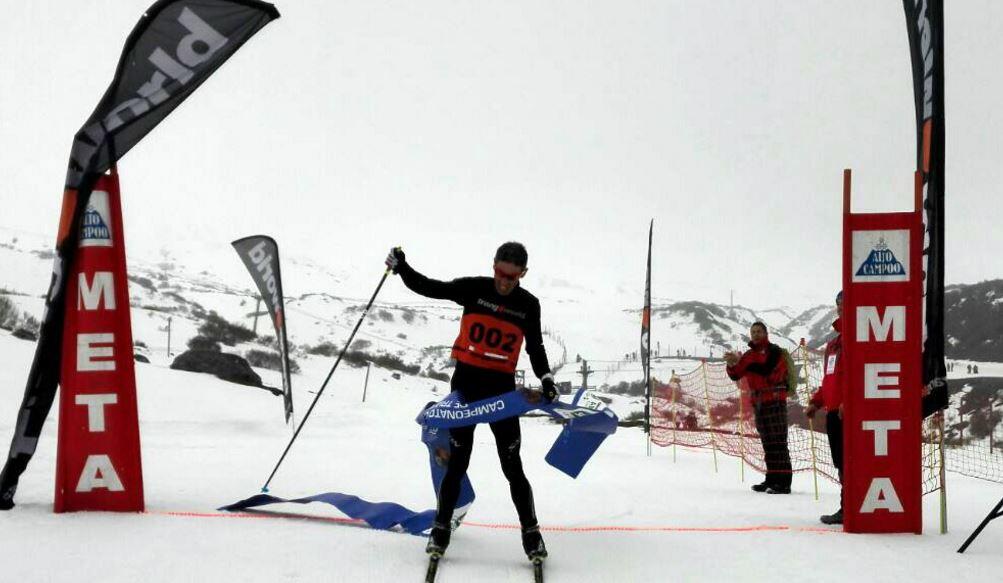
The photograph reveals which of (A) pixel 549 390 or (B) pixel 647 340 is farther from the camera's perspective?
(B) pixel 647 340

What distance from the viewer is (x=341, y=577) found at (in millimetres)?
3844

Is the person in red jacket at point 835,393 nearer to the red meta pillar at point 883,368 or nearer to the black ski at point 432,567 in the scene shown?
the red meta pillar at point 883,368

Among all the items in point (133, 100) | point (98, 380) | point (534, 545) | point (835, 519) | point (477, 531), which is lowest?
point (477, 531)

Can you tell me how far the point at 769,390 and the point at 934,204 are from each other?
132 inches

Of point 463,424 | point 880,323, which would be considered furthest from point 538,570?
point 880,323

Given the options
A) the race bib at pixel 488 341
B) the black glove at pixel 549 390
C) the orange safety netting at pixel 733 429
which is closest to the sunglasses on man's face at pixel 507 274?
the race bib at pixel 488 341

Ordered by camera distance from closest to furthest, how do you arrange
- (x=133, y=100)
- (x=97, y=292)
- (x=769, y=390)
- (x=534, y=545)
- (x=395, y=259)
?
1. (x=534, y=545)
2. (x=395, y=259)
3. (x=133, y=100)
4. (x=97, y=292)
5. (x=769, y=390)

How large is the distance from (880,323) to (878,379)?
0.37 meters

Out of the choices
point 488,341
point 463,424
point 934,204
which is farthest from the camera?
point 934,204

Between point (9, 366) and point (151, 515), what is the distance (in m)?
10.7

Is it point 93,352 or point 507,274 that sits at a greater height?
point 507,274

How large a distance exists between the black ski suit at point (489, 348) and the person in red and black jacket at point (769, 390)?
3952 mm

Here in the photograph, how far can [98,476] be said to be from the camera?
5.10 metres

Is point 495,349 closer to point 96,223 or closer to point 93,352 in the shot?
point 93,352
